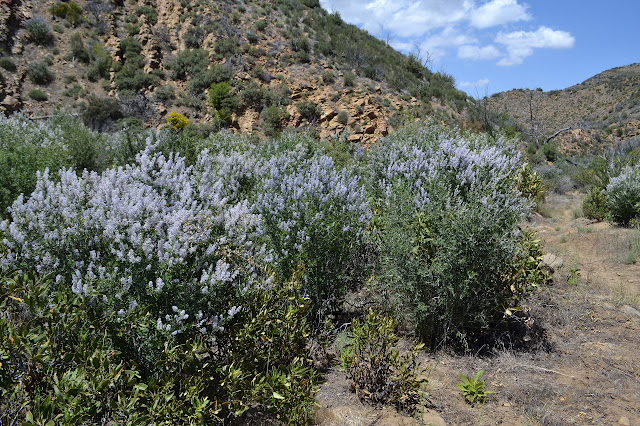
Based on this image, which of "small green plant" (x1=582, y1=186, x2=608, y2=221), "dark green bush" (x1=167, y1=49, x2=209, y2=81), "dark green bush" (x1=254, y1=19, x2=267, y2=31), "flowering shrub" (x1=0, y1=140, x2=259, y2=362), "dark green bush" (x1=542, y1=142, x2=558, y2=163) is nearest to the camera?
"flowering shrub" (x1=0, y1=140, x2=259, y2=362)

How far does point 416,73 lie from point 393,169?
2416 cm

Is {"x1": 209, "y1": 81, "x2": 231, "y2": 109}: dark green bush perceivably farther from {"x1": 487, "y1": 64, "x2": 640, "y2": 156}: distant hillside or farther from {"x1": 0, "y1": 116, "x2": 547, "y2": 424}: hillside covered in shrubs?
{"x1": 487, "y1": 64, "x2": 640, "y2": 156}: distant hillside

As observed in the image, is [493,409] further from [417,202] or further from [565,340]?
[417,202]

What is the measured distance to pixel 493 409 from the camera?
10.7 ft

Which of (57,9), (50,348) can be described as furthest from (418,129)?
(57,9)

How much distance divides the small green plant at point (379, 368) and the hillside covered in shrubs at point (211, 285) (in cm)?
4

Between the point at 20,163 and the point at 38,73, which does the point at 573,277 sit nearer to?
the point at 20,163

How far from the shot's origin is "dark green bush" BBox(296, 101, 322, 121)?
2088 cm

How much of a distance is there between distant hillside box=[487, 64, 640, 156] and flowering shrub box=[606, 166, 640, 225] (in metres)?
20.1

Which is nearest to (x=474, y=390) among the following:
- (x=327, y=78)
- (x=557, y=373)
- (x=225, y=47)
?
(x=557, y=373)

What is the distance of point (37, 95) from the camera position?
1994 centimetres

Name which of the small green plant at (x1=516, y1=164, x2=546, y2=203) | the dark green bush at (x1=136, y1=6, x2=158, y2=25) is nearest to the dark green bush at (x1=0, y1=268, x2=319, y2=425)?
the small green plant at (x1=516, y1=164, x2=546, y2=203)

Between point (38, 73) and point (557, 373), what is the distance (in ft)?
80.1

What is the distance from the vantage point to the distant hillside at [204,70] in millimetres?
20594
